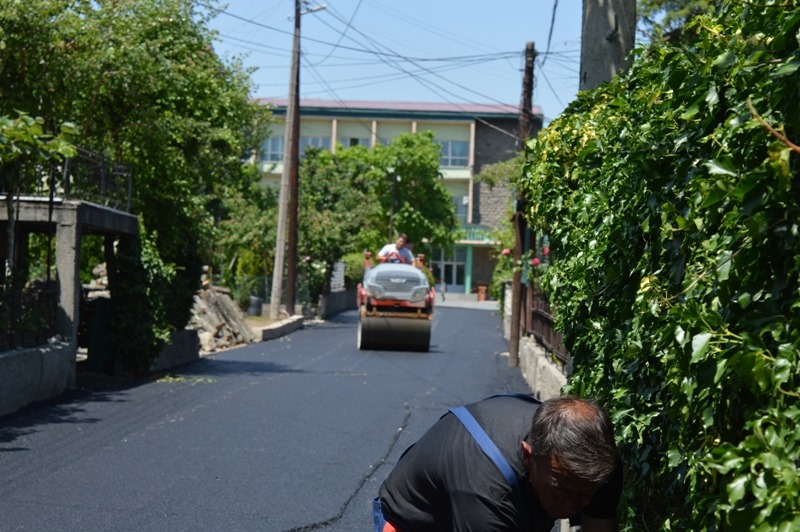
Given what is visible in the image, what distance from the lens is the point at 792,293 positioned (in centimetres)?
284

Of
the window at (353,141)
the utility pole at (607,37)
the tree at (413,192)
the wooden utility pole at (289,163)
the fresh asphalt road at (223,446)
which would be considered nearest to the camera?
the fresh asphalt road at (223,446)

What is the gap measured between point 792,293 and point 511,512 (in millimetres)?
1073

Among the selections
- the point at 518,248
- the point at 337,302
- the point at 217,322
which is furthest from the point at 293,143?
the point at 518,248

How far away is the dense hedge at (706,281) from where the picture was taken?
8.96 feet

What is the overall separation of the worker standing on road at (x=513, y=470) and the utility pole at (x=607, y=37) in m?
6.17

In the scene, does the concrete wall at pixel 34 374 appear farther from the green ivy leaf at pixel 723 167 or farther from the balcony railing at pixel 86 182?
the green ivy leaf at pixel 723 167

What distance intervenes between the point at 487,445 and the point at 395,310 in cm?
2294

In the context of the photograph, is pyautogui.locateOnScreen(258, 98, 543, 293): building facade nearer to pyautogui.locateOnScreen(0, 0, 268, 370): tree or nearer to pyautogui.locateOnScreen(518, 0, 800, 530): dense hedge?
pyautogui.locateOnScreen(0, 0, 268, 370): tree

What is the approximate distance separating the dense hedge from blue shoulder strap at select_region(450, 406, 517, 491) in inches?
21.3

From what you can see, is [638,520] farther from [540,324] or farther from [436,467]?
[540,324]

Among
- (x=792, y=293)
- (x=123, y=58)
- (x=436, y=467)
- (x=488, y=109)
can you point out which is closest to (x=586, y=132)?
(x=436, y=467)

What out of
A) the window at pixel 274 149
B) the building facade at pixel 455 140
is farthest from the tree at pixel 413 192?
the window at pixel 274 149

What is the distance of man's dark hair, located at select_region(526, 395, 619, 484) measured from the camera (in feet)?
10.5

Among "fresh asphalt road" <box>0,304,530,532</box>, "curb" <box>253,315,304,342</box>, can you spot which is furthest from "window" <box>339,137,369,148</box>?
"fresh asphalt road" <box>0,304,530,532</box>
